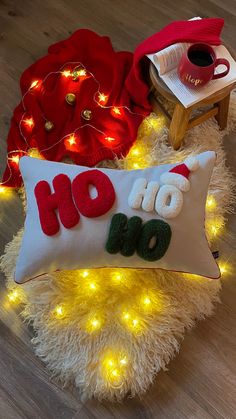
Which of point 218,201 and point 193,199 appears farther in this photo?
point 218,201

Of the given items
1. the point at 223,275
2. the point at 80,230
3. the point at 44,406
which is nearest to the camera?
the point at 80,230

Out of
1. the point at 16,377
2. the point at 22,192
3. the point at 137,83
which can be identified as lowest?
the point at 16,377

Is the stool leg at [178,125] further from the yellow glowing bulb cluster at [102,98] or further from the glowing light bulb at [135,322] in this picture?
the glowing light bulb at [135,322]

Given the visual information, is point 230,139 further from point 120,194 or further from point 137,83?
point 120,194

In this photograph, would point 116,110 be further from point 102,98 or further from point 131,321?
point 131,321

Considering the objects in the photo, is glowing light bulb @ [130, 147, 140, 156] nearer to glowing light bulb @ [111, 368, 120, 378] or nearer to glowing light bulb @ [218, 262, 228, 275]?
glowing light bulb @ [218, 262, 228, 275]

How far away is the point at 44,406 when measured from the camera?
3.83ft

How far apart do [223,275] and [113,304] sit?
1.12 feet

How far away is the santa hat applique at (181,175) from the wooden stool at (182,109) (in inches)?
7.8

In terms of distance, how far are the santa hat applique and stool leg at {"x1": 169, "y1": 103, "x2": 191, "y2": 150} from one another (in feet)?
0.67

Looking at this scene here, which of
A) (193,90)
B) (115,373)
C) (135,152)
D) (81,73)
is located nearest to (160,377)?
(115,373)

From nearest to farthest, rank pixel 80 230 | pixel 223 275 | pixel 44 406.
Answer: pixel 80 230
pixel 44 406
pixel 223 275

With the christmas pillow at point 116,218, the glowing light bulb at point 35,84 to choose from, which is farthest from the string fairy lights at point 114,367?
the glowing light bulb at point 35,84

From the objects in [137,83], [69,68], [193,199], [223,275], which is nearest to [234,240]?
[223,275]
